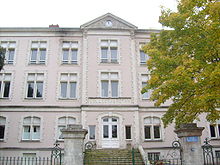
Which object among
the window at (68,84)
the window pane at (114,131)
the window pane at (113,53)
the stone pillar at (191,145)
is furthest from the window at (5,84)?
the stone pillar at (191,145)

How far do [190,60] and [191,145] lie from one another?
3.86m

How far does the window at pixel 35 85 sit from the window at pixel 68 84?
1.88 m

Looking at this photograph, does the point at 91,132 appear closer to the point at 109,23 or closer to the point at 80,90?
the point at 80,90

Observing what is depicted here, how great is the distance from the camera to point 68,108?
75.2ft

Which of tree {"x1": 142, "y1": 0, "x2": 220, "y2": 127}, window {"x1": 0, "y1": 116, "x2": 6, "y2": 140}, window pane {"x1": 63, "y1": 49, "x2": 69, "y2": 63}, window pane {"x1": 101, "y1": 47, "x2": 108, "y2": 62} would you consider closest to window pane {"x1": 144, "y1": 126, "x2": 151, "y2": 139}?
window pane {"x1": 101, "y1": 47, "x2": 108, "y2": 62}

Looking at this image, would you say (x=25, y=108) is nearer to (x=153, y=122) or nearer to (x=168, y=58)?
(x=153, y=122)

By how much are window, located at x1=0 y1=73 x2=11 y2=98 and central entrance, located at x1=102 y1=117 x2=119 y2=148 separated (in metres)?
9.37

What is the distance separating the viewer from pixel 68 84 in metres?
23.8

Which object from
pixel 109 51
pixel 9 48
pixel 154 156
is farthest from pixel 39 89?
pixel 154 156

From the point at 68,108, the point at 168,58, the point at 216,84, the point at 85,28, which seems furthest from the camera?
the point at 85,28

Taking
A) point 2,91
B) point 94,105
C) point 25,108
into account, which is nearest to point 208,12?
point 94,105

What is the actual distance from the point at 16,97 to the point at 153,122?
1274cm

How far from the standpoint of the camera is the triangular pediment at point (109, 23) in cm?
2492

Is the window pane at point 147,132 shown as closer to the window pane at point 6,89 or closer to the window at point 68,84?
the window at point 68,84
